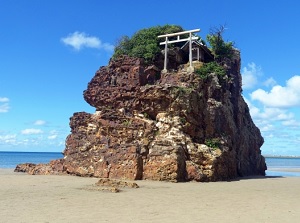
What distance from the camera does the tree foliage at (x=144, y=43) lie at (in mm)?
29531

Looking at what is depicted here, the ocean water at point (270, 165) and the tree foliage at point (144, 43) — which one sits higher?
the tree foliage at point (144, 43)

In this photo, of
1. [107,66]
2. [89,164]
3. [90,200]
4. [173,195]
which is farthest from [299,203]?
[107,66]

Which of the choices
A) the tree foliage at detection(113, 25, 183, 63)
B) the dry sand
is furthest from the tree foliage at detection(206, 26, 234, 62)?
the dry sand

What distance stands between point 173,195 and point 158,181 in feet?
21.0

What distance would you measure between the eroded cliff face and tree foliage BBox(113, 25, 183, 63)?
4.95 feet

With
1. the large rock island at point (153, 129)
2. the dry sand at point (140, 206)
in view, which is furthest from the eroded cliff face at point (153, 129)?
the dry sand at point (140, 206)

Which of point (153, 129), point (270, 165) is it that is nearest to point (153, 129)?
point (153, 129)

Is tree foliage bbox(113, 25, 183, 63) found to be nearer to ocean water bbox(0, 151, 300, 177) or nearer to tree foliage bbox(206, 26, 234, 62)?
tree foliage bbox(206, 26, 234, 62)

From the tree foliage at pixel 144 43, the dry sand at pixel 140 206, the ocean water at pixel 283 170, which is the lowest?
the dry sand at pixel 140 206

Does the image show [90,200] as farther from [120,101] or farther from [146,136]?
[120,101]

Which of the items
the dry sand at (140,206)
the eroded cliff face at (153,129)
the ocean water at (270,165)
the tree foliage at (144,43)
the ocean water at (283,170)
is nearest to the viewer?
the dry sand at (140,206)

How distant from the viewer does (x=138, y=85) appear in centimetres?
2667

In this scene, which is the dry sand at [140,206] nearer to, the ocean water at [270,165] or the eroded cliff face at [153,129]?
the eroded cliff face at [153,129]

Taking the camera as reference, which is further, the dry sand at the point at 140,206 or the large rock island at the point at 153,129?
the large rock island at the point at 153,129
